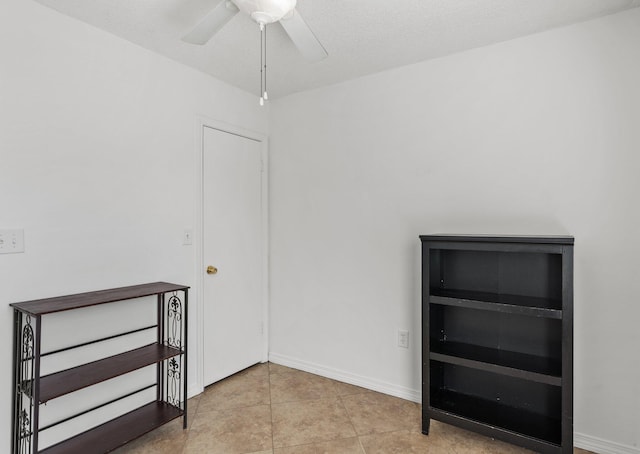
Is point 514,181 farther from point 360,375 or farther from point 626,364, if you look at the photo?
point 360,375

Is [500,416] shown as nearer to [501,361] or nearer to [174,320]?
[501,361]

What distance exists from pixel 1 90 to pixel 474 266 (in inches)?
108

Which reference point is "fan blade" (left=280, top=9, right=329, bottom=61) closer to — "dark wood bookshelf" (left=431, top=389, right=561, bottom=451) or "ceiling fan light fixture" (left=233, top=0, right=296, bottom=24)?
"ceiling fan light fixture" (left=233, top=0, right=296, bottom=24)

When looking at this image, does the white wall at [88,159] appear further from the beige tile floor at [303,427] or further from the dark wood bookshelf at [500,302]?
the dark wood bookshelf at [500,302]

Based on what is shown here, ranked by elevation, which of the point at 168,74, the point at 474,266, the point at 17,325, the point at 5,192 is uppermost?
the point at 168,74

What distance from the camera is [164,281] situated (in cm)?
257

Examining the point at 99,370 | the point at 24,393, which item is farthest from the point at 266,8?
the point at 24,393

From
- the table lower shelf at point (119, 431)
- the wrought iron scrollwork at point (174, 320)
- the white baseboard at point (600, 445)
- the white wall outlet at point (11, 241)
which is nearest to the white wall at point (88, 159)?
the white wall outlet at point (11, 241)

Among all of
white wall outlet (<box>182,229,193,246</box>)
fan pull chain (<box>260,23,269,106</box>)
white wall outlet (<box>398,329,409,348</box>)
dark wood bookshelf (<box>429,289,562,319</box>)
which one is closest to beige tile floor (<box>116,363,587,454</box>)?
white wall outlet (<box>398,329,409,348</box>)

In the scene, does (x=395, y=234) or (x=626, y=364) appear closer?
(x=626, y=364)

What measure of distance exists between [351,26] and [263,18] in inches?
26.7

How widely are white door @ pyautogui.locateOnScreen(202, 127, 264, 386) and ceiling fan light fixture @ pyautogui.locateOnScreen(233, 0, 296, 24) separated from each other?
133cm

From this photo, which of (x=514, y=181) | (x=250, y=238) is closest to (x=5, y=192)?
(x=250, y=238)

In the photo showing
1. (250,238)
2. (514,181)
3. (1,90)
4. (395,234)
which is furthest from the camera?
(250,238)
